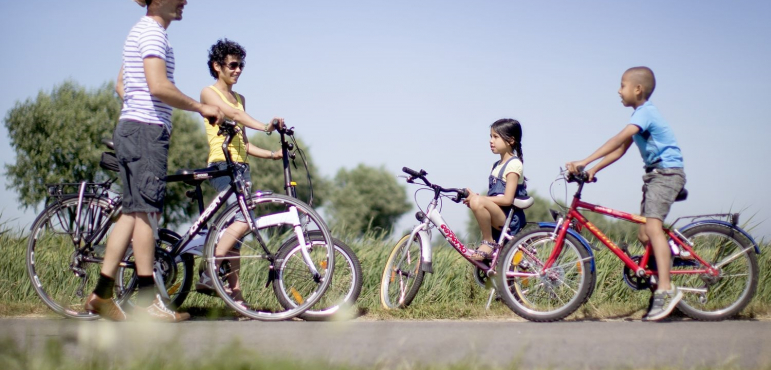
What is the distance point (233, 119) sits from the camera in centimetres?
542

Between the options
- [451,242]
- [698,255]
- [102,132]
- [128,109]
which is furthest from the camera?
[102,132]

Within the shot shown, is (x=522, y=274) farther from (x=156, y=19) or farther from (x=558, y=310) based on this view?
(x=156, y=19)

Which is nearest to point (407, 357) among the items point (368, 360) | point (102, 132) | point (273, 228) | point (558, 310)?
point (368, 360)

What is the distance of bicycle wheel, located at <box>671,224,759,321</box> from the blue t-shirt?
0.57 m

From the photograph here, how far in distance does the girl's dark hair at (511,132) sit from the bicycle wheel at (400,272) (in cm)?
107

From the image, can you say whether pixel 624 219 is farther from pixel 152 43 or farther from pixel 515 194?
pixel 152 43

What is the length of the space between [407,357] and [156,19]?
2955 mm

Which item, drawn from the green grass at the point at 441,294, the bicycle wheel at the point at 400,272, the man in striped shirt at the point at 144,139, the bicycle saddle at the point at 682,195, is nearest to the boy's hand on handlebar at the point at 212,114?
the man in striped shirt at the point at 144,139

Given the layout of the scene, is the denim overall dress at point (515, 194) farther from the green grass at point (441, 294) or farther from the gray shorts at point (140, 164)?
the gray shorts at point (140, 164)

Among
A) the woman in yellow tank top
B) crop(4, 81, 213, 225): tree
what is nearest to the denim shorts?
the woman in yellow tank top

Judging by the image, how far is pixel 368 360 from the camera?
3449 mm

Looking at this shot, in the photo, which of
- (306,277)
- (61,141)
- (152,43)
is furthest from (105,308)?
(61,141)

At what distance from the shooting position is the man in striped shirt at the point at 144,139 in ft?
15.9

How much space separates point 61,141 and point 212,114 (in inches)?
1588
